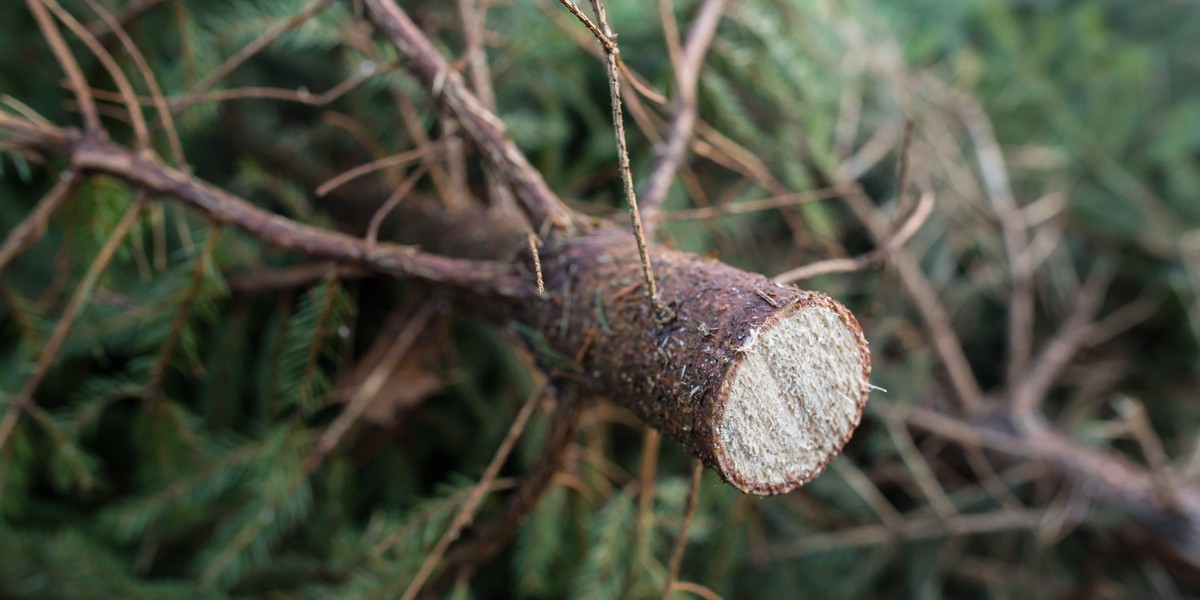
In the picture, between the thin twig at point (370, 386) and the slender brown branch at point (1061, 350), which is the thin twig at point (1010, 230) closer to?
the slender brown branch at point (1061, 350)

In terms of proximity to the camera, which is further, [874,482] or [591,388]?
[874,482]

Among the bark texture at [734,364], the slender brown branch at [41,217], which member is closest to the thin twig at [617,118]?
the bark texture at [734,364]

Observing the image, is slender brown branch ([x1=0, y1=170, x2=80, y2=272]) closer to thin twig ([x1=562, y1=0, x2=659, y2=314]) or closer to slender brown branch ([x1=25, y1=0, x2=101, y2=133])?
slender brown branch ([x1=25, y1=0, x2=101, y2=133])

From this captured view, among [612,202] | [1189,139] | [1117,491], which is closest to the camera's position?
[1117,491]

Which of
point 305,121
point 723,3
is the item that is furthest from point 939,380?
point 305,121

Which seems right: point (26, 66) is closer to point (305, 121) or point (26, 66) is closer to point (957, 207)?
point (305, 121)

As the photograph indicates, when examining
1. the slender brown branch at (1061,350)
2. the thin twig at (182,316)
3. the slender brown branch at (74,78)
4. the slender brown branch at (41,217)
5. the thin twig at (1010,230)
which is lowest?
the slender brown branch at (1061,350)

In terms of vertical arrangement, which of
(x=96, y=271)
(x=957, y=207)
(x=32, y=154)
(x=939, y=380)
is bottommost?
(x=939, y=380)

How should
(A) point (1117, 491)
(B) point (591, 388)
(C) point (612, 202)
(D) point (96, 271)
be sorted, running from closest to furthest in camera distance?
(B) point (591, 388)
(D) point (96, 271)
(A) point (1117, 491)
(C) point (612, 202)
